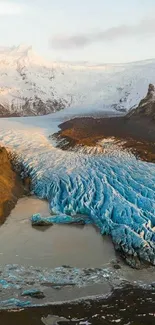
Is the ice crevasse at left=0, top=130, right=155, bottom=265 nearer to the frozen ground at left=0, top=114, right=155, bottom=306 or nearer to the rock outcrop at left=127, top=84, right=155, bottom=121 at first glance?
the frozen ground at left=0, top=114, right=155, bottom=306

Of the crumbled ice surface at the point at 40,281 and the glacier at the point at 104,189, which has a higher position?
the glacier at the point at 104,189

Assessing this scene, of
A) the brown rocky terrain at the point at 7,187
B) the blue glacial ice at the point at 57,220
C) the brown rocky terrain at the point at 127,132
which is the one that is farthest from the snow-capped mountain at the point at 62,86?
the blue glacial ice at the point at 57,220

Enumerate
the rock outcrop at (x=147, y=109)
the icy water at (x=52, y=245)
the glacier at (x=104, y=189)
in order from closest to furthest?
the icy water at (x=52, y=245) < the glacier at (x=104, y=189) < the rock outcrop at (x=147, y=109)

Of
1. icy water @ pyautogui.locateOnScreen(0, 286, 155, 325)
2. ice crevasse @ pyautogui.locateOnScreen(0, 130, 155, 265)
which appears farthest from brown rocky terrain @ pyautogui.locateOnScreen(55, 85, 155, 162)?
icy water @ pyautogui.locateOnScreen(0, 286, 155, 325)

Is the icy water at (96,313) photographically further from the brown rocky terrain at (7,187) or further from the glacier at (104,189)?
the brown rocky terrain at (7,187)

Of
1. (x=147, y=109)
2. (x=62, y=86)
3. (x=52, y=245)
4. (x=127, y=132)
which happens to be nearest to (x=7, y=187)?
(x=52, y=245)

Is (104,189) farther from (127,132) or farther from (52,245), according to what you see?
(127,132)
